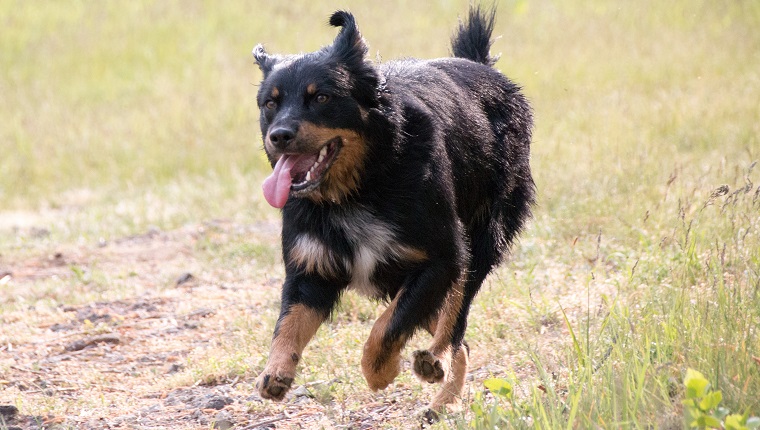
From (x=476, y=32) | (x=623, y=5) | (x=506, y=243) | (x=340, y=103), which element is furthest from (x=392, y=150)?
(x=623, y=5)

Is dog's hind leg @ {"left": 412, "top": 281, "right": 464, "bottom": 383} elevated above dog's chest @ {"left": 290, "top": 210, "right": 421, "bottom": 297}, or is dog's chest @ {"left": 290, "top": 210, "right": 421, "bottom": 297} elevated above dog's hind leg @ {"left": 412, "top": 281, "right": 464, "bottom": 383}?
dog's chest @ {"left": 290, "top": 210, "right": 421, "bottom": 297}

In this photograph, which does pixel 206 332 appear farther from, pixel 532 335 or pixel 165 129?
pixel 165 129

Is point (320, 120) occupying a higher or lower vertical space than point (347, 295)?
higher

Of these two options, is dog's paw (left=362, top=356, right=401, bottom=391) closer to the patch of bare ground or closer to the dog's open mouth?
the patch of bare ground

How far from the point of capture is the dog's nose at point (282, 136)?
4066 mm

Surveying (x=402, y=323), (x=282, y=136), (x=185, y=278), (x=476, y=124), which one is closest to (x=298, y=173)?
(x=282, y=136)

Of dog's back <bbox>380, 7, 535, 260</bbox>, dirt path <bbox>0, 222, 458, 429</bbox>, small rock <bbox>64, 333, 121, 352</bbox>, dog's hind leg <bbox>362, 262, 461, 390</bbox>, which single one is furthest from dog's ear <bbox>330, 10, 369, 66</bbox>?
small rock <bbox>64, 333, 121, 352</bbox>

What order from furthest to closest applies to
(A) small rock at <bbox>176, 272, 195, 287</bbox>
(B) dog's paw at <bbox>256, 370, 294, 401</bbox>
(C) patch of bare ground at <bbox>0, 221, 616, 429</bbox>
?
1. (A) small rock at <bbox>176, 272, 195, 287</bbox>
2. (C) patch of bare ground at <bbox>0, 221, 616, 429</bbox>
3. (B) dog's paw at <bbox>256, 370, 294, 401</bbox>

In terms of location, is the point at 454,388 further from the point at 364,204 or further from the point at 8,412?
the point at 8,412

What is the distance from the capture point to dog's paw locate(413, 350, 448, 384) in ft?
13.5

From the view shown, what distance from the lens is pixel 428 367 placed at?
13.6ft

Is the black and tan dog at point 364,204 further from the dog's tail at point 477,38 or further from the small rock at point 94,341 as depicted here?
the small rock at point 94,341

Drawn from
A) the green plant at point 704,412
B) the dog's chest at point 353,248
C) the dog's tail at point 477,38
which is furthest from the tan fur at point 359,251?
the dog's tail at point 477,38

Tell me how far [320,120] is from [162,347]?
7.67ft
